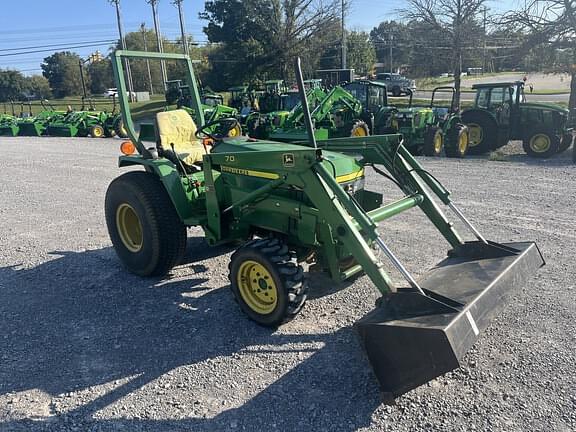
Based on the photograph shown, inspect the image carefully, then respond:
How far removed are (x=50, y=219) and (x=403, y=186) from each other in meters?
5.33

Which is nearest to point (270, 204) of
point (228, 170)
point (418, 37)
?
point (228, 170)

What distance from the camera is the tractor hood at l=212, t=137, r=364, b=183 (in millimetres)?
3579

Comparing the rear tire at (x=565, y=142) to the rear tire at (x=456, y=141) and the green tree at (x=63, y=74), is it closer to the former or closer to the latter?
the rear tire at (x=456, y=141)

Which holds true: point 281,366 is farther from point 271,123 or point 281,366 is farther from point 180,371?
point 271,123

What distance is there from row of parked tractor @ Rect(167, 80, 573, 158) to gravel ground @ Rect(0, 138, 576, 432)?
21.0 ft

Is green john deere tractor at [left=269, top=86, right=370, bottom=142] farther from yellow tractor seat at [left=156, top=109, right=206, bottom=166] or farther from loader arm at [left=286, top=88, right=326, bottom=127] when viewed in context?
yellow tractor seat at [left=156, top=109, right=206, bottom=166]

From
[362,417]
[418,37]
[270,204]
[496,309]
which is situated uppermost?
[418,37]

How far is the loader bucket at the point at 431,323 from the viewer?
249 centimetres

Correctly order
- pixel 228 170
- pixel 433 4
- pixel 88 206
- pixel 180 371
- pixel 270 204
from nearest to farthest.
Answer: pixel 180 371, pixel 270 204, pixel 228 170, pixel 88 206, pixel 433 4

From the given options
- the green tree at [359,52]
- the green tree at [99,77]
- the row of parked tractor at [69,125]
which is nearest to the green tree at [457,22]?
the row of parked tractor at [69,125]

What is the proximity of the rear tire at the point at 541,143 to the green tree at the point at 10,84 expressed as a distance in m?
60.5

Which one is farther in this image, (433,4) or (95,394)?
(433,4)

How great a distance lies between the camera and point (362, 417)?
2.62 m

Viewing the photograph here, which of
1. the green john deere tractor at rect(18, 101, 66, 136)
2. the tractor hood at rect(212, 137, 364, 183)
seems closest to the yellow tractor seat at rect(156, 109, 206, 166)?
the tractor hood at rect(212, 137, 364, 183)
